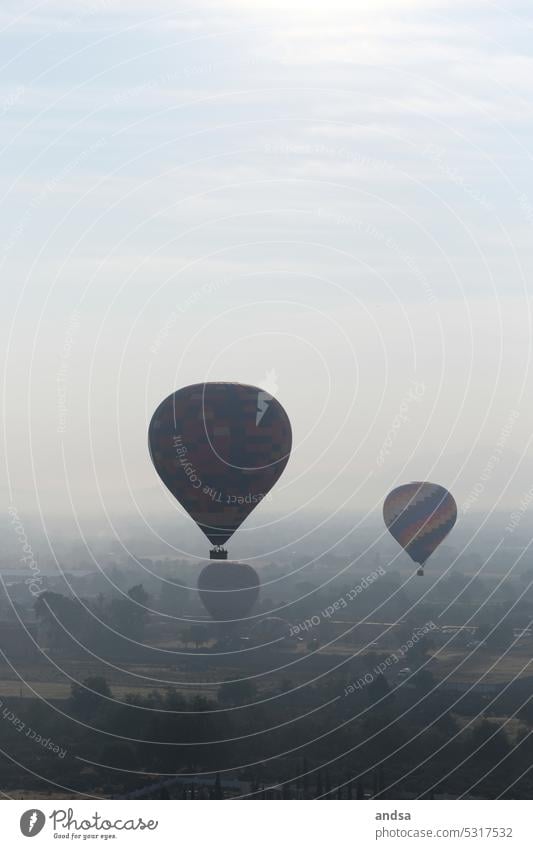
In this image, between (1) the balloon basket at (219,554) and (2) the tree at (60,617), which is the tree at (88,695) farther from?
(2) the tree at (60,617)

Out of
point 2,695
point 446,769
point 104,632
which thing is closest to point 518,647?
point 104,632

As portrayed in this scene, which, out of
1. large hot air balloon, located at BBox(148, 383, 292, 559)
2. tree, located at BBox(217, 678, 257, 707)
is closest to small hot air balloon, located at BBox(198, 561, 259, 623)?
tree, located at BBox(217, 678, 257, 707)

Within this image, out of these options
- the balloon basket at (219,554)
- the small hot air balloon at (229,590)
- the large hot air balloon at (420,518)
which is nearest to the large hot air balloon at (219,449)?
the balloon basket at (219,554)

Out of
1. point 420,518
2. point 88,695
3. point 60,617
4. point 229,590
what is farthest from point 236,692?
point 60,617

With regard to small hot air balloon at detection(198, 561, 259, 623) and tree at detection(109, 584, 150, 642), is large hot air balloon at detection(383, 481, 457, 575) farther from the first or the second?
tree at detection(109, 584, 150, 642)
